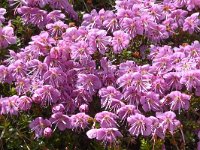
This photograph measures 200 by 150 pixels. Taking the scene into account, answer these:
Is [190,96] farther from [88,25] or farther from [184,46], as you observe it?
[88,25]

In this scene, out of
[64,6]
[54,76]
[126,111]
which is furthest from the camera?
[64,6]

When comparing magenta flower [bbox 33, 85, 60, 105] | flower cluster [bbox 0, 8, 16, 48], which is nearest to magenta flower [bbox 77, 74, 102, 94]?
magenta flower [bbox 33, 85, 60, 105]

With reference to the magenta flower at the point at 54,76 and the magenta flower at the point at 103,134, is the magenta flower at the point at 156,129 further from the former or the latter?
the magenta flower at the point at 54,76

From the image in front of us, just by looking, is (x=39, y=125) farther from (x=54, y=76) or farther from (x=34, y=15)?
(x=34, y=15)

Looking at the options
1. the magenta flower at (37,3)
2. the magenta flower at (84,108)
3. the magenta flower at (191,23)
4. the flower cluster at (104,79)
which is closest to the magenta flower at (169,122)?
the flower cluster at (104,79)

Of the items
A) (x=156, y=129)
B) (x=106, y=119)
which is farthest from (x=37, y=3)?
(x=156, y=129)

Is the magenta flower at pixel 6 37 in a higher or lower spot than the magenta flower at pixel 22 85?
higher

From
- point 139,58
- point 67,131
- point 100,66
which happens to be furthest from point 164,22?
point 67,131

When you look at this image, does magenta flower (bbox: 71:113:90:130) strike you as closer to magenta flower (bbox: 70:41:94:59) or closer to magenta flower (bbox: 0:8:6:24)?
magenta flower (bbox: 70:41:94:59)
